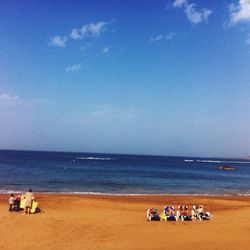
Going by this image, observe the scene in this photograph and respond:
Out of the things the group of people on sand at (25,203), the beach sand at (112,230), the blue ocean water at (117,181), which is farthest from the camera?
the blue ocean water at (117,181)

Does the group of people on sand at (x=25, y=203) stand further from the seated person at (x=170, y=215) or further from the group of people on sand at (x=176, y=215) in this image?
the seated person at (x=170, y=215)

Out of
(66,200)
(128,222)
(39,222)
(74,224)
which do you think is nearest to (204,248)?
(128,222)

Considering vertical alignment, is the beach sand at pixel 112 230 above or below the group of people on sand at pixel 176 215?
below

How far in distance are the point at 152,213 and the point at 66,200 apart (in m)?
8.87

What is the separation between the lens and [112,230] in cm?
1548

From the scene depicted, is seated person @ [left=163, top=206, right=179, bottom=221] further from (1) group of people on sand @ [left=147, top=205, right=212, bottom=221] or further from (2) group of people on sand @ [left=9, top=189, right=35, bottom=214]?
(2) group of people on sand @ [left=9, top=189, right=35, bottom=214]

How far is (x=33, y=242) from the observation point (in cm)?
1316

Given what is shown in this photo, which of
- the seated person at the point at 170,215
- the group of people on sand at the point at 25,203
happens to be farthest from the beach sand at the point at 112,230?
the seated person at the point at 170,215

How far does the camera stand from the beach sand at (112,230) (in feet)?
43.3

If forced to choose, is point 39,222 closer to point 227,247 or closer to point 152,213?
point 152,213

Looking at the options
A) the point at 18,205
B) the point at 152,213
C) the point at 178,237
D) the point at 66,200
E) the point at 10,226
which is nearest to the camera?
the point at 178,237

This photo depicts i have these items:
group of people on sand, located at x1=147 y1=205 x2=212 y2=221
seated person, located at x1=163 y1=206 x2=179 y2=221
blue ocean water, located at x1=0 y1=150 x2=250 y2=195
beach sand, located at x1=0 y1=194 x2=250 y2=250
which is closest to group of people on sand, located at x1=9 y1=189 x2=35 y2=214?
beach sand, located at x1=0 y1=194 x2=250 y2=250

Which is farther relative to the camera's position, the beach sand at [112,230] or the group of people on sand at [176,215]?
the group of people on sand at [176,215]

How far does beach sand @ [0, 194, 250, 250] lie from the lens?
13.2 m
